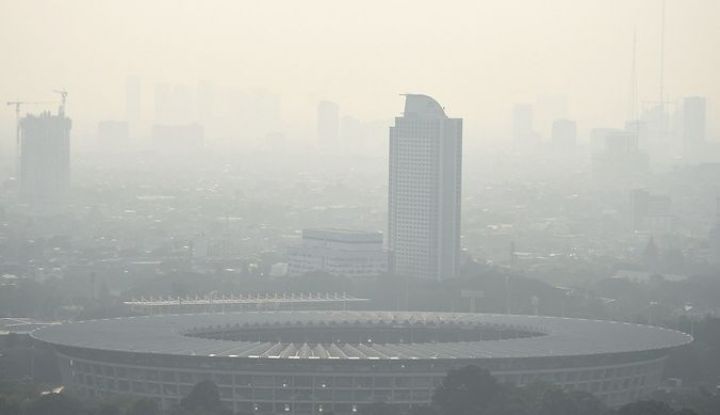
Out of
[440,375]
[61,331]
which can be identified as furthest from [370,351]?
[61,331]

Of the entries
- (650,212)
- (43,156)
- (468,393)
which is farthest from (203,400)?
(43,156)

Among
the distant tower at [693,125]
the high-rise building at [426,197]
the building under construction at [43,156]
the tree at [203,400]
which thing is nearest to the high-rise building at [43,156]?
the building under construction at [43,156]

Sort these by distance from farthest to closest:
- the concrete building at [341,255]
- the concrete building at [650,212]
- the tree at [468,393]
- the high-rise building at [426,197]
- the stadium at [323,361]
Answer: the concrete building at [650,212], the high-rise building at [426,197], the concrete building at [341,255], the stadium at [323,361], the tree at [468,393]

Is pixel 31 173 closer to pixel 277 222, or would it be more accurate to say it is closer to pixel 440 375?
pixel 277 222

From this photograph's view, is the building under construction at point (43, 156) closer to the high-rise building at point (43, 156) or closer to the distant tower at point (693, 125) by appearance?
the high-rise building at point (43, 156)

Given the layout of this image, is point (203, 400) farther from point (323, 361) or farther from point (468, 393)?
point (468, 393)

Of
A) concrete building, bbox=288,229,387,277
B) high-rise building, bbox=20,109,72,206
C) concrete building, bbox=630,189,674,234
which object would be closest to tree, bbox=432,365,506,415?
concrete building, bbox=288,229,387,277

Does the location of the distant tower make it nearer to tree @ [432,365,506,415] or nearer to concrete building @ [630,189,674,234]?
concrete building @ [630,189,674,234]
